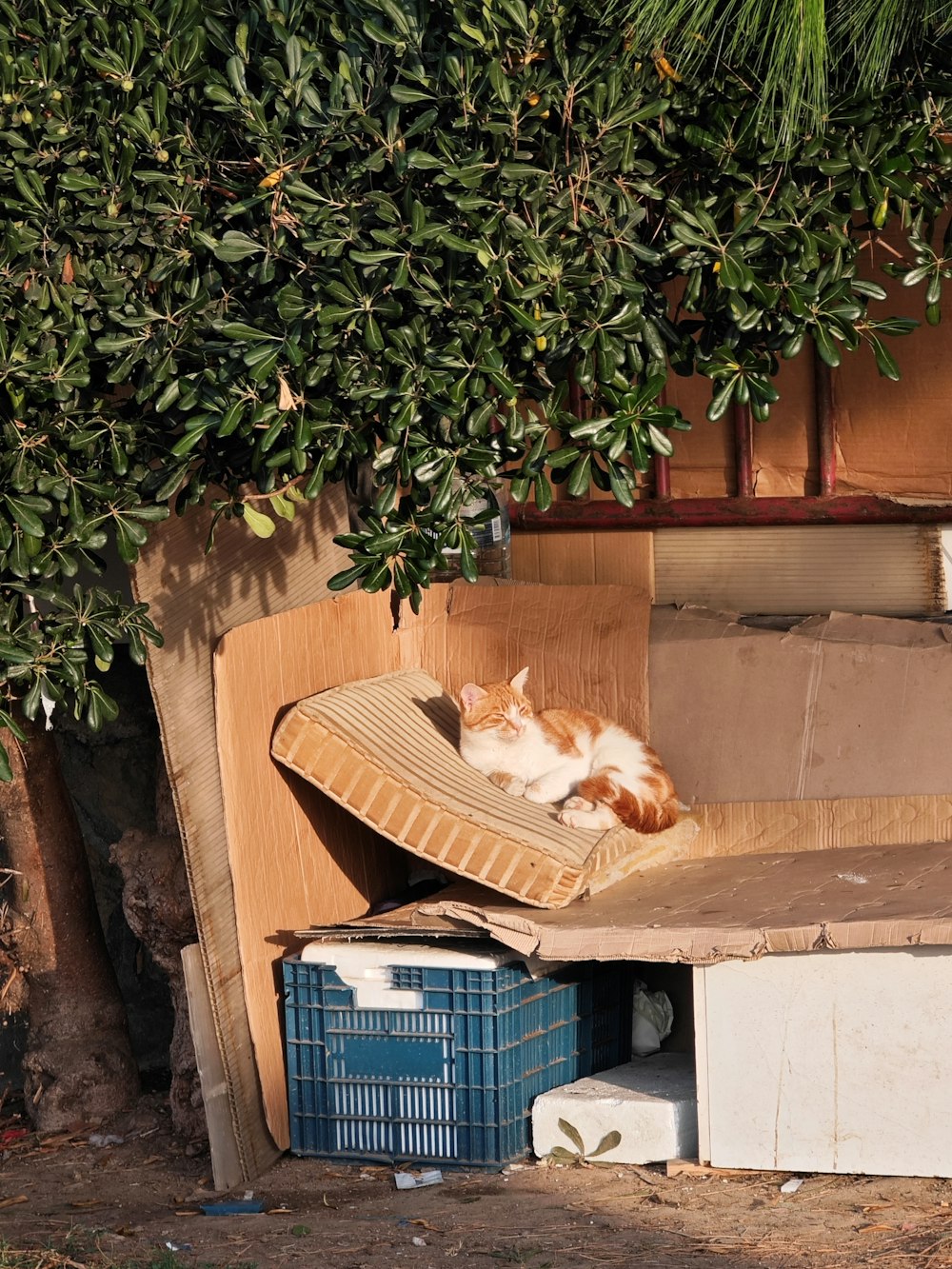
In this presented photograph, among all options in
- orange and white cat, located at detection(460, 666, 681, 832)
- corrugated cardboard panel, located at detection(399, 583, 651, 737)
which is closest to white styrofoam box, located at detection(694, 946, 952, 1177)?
orange and white cat, located at detection(460, 666, 681, 832)

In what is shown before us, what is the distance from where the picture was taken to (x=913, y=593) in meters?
5.80

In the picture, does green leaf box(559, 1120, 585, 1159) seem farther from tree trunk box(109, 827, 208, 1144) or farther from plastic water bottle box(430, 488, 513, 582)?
plastic water bottle box(430, 488, 513, 582)

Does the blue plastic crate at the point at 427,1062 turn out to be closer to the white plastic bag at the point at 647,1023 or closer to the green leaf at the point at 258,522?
the white plastic bag at the point at 647,1023

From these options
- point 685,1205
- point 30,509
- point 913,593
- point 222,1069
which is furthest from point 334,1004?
point 913,593

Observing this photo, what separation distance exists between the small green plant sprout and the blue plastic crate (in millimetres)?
122

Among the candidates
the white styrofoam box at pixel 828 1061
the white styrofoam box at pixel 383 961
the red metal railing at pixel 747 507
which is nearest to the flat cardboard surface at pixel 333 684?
the white styrofoam box at pixel 383 961

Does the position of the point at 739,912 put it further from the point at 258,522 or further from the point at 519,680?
the point at 258,522

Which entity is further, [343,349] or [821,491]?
[821,491]

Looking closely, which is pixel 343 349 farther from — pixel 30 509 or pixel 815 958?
pixel 815 958

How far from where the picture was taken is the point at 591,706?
18.6 feet

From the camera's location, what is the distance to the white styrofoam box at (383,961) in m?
4.54

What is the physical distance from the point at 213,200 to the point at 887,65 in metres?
1.60

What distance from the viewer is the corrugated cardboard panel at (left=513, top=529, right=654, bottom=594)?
622 cm

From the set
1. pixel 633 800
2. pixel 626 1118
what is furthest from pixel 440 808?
pixel 626 1118
